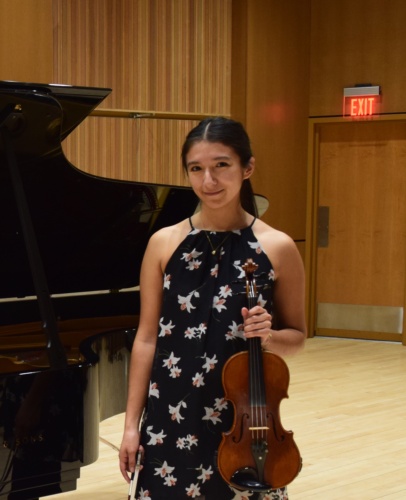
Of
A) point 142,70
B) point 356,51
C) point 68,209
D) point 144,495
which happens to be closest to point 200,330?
point 144,495

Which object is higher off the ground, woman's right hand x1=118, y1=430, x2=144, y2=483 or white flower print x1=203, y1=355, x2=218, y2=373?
white flower print x1=203, y1=355, x2=218, y2=373

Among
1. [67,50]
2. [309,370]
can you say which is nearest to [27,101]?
[67,50]

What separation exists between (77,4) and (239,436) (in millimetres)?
5361

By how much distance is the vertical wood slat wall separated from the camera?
644 cm

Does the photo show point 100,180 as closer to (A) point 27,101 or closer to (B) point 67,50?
(A) point 27,101

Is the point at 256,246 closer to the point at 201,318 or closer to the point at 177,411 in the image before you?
the point at 201,318

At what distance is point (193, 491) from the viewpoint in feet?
5.55

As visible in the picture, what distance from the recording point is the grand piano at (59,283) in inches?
103

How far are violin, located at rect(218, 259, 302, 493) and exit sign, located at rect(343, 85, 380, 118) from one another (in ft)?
21.0

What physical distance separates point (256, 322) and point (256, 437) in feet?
0.70

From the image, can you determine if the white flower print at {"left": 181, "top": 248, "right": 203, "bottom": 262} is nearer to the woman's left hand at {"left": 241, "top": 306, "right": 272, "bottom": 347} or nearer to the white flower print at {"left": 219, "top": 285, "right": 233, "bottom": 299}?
the white flower print at {"left": 219, "top": 285, "right": 233, "bottom": 299}

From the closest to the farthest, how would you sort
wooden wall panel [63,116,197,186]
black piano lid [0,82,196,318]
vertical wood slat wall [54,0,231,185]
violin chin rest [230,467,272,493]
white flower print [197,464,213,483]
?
1. violin chin rest [230,467,272,493]
2. white flower print [197,464,213,483]
3. black piano lid [0,82,196,318]
4. vertical wood slat wall [54,0,231,185]
5. wooden wall panel [63,116,197,186]

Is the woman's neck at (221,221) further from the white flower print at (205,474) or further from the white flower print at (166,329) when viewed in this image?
the white flower print at (205,474)

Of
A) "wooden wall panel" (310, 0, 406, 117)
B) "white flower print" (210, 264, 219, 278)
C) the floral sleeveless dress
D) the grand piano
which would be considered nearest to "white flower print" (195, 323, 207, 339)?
the floral sleeveless dress
